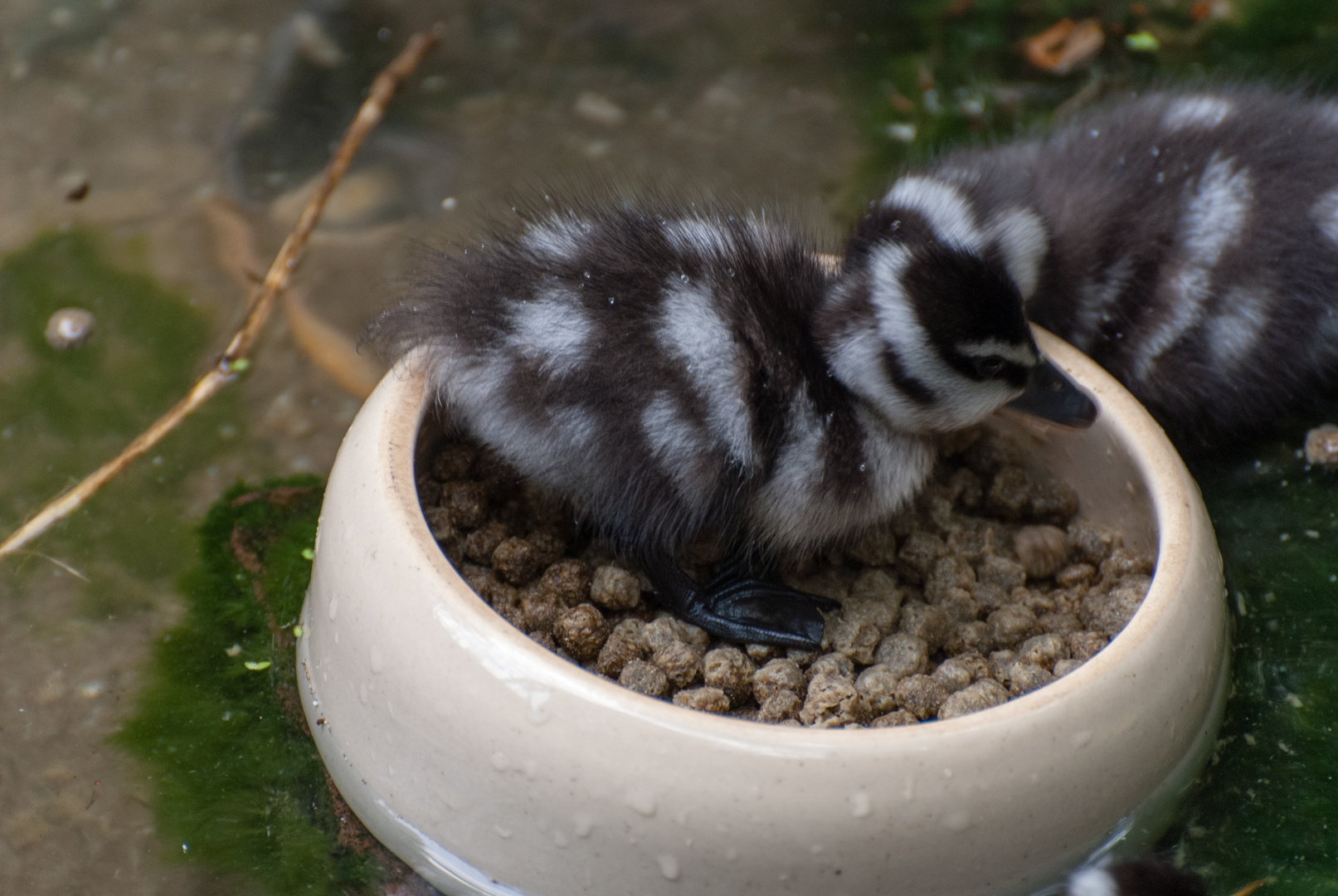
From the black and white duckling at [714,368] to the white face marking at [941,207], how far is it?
138 millimetres

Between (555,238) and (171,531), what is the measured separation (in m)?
0.66

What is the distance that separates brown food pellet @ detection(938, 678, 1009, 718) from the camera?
124cm

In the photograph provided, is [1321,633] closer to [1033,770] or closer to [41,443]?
[1033,770]

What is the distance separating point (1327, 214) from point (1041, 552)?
2.03 ft

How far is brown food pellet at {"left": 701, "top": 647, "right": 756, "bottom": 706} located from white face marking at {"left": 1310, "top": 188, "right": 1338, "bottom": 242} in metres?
0.99

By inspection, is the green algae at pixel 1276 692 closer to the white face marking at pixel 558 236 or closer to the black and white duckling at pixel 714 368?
the black and white duckling at pixel 714 368

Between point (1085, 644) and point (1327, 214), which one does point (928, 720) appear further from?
point (1327, 214)

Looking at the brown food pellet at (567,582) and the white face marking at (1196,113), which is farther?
the white face marking at (1196,113)

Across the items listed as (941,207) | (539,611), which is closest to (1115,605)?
(941,207)

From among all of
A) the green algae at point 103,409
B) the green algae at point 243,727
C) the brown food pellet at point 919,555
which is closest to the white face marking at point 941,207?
the brown food pellet at point 919,555

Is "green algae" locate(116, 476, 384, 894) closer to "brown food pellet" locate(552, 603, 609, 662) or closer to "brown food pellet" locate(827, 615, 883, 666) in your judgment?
"brown food pellet" locate(552, 603, 609, 662)

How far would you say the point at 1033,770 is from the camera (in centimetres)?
110

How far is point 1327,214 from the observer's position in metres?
1.66

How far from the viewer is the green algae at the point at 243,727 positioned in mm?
1288
